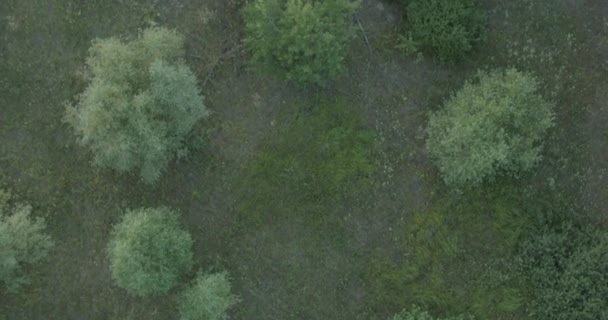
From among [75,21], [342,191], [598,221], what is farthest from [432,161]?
[75,21]

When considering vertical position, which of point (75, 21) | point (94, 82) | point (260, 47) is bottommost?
point (260, 47)

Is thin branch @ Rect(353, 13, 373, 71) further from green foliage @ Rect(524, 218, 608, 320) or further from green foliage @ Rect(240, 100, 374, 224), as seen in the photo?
green foliage @ Rect(524, 218, 608, 320)

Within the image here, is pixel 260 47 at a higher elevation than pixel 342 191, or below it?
higher

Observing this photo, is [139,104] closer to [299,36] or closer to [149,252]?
[149,252]

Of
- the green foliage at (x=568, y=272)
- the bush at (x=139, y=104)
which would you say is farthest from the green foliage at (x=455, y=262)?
the bush at (x=139, y=104)

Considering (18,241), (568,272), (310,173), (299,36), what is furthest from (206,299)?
(568,272)

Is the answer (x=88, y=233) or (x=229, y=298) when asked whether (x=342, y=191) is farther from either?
(x=88, y=233)

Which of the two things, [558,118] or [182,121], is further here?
[558,118]
